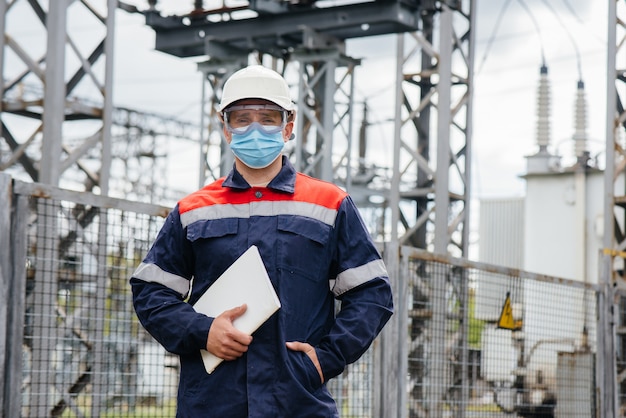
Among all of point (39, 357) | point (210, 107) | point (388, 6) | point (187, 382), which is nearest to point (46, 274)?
point (39, 357)

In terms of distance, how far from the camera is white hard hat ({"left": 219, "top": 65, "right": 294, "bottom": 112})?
3949mm

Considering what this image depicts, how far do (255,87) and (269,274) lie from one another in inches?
25.8

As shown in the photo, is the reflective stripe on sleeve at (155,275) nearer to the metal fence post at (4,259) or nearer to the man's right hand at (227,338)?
the man's right hand at (227,338)

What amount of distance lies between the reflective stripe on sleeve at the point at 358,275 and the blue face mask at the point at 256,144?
1.58 feet

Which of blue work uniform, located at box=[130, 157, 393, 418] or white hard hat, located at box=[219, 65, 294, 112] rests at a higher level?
white hard hat, located at box=[219, 65, 294, 112]

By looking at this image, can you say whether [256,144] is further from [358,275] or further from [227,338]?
[227,338]

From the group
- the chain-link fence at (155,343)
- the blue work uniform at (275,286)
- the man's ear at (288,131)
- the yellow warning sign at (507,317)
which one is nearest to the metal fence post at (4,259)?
the chain-link fence at (155,343)

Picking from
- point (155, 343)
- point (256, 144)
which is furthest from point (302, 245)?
point (155, 343)

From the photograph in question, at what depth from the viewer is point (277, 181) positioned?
400cm

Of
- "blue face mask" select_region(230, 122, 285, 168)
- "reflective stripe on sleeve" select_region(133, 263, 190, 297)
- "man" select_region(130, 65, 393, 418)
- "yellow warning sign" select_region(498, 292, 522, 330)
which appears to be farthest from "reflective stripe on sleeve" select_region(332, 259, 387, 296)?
"yellow warning sign" select_region(498, 292, 522, 330)

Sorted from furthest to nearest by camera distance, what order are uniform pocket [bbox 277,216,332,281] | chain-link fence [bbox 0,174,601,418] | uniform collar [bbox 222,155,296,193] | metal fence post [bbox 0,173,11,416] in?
chain-link fence [bbox 0,174,601,418] < metal fence post [bbox 0,173,11,416] < uniform collar [bbox 222,155,296,193] < uniform pocket [bbox 277,216,332,281]

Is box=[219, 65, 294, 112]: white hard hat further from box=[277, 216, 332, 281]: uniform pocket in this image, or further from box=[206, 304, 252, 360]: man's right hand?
Result: box=[206, 304, 252, 360]: man's right hand

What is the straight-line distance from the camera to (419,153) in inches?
592

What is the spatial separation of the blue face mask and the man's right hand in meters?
0.55
